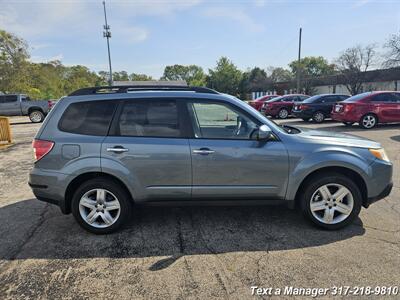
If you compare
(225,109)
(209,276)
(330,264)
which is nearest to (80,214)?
(209,276)

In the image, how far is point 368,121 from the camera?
37.1 feet

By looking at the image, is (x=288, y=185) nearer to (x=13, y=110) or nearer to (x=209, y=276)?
(x=209, y=276)

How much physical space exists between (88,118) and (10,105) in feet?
59.5

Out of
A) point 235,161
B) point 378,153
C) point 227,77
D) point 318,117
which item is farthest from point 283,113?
point 227,77

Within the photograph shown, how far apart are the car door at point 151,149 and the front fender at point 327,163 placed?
4.22ft

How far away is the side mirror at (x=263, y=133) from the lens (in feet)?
10.8

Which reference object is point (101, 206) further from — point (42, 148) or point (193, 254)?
point (193, 254)

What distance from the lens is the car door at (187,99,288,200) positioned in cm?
333

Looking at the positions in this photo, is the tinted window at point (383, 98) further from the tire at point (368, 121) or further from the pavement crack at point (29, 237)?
the pavement crack at point (29, 237)

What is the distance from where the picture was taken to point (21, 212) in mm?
4227

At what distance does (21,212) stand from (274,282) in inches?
150

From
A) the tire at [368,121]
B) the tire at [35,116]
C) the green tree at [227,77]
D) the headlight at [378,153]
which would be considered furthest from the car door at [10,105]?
the green tree at [227,77]

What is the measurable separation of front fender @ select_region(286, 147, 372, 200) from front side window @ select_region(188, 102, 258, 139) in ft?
2.34

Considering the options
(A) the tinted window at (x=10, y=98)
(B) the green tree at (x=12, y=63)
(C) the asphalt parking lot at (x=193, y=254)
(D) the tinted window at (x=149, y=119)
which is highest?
(B) the green tree at (x=12, y=63)
